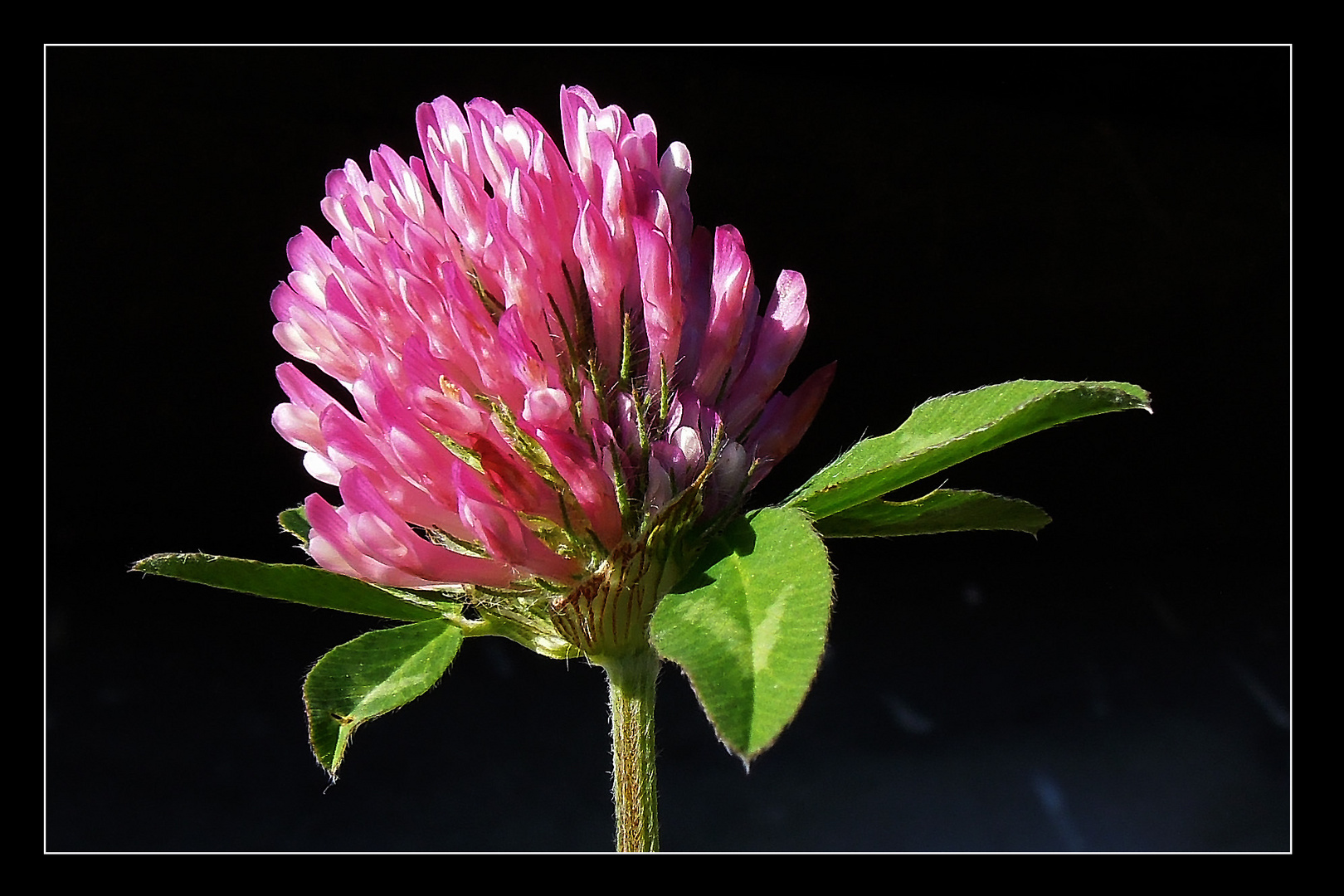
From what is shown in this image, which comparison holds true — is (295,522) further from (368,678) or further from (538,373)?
(538,373)

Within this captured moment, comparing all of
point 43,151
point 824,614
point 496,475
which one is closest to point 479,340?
point 496,475

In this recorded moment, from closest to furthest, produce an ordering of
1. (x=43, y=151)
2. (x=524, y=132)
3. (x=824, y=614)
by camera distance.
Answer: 1. (x=824, y=614)
2. (x=524, y=132)
3. (x=43, y=151)

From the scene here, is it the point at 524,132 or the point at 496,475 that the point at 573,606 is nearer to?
the point at 496,475

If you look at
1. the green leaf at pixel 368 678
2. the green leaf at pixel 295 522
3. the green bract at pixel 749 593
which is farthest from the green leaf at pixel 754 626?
the green leaf at pixel 295 522

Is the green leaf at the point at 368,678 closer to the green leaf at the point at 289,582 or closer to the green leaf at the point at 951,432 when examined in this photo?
the green leaf at the point at 289,582

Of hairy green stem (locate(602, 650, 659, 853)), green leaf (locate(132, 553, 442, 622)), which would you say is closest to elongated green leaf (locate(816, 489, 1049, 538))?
A: hairy green stem (locate(602, 650, 659, 853))
